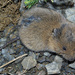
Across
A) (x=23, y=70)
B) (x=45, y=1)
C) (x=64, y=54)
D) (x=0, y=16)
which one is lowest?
(x=23, y=70)

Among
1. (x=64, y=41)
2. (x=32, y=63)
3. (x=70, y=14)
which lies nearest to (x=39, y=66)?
(x=32, y=63)

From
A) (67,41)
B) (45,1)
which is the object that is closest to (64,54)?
(67,41)

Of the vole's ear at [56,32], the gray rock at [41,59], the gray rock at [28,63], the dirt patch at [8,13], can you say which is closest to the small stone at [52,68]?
the gray rock at [41,59]

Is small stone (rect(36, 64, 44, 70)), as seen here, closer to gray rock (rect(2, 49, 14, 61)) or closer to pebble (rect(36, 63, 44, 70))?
pebble (rect(36, 63, 44, 70))

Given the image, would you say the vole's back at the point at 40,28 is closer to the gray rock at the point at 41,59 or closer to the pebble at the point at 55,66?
the gray rock at the point at 41,59

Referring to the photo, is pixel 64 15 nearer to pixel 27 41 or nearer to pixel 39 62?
pixel 27 41
